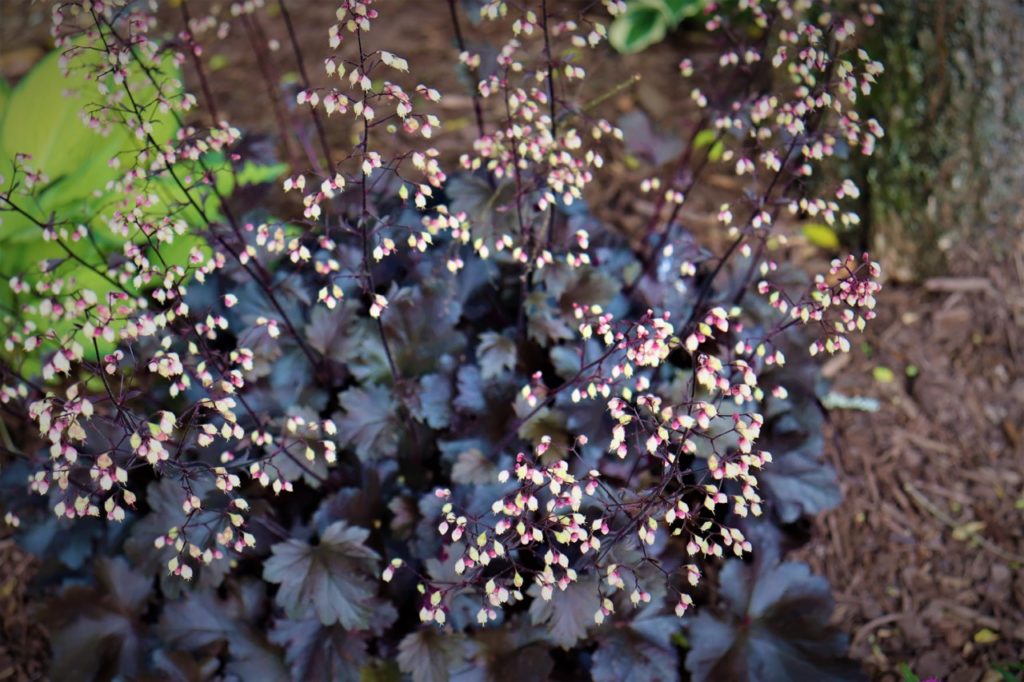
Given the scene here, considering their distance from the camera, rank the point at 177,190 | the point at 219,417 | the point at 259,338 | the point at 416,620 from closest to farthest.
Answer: the point at 259,338, the point at 416,620, the point at 219,417, the point at 177,190

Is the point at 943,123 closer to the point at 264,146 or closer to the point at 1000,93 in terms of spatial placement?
the point at 1000,93

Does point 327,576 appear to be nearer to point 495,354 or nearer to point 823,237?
point 495,354

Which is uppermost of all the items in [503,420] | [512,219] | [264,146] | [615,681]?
[264,146]

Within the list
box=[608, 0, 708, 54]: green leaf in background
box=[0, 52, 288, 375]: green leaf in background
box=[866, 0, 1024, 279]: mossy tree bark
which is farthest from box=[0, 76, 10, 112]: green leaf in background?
box=[866, 0, 1024, 279]: mossy tree bark

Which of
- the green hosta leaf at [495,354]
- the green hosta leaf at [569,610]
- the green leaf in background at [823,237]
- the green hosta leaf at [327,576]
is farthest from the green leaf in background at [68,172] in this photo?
the green leaf in background at [823,237]

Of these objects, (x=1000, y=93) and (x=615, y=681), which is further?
(x=1000, y=93)

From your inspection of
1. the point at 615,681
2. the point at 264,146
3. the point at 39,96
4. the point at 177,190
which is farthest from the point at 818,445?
the point at 39,96

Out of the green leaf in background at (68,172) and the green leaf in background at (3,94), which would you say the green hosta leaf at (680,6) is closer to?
the green leaf in background at (68,172)
